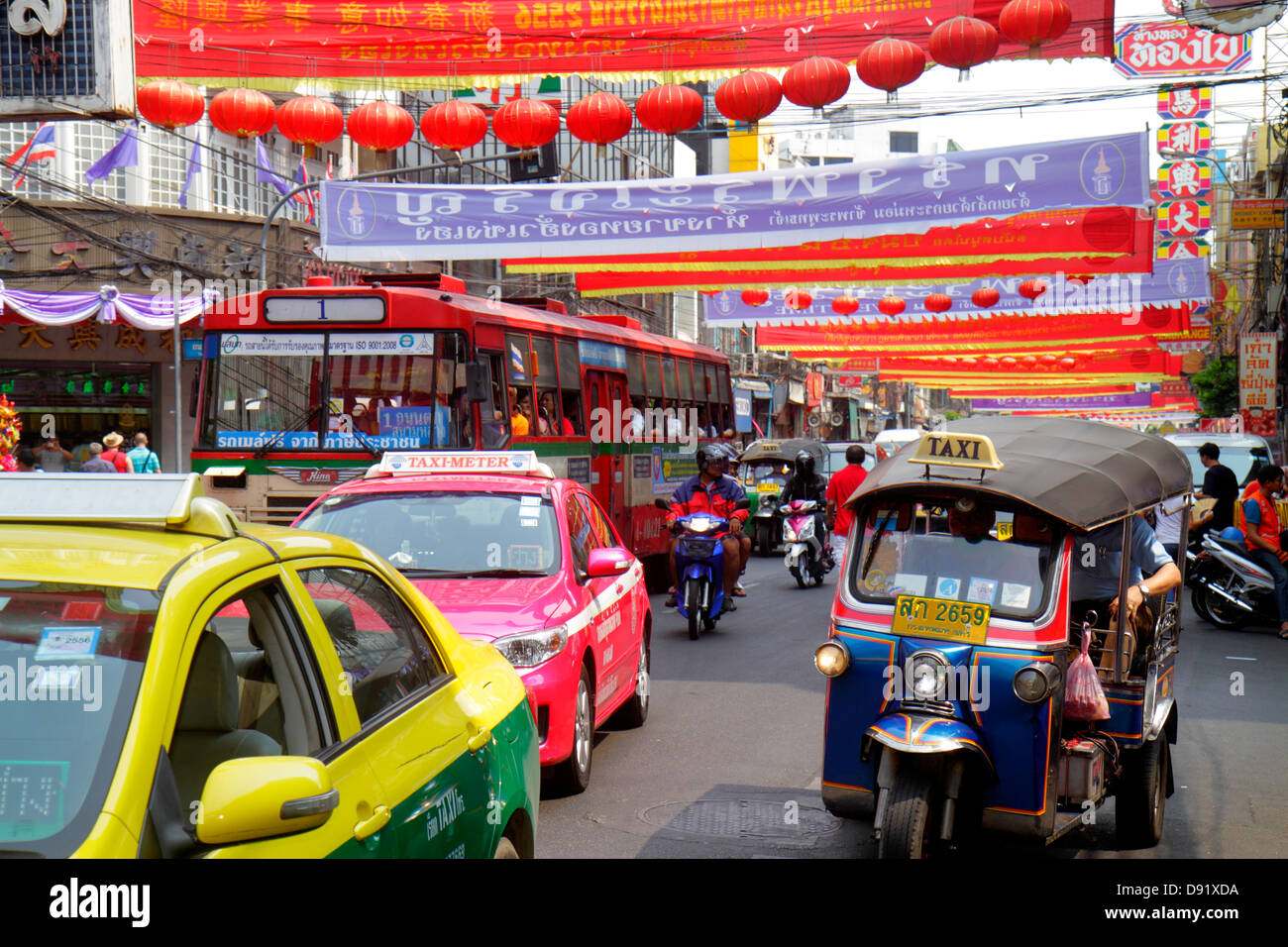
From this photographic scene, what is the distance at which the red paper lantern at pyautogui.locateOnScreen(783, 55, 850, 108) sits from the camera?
466 inches

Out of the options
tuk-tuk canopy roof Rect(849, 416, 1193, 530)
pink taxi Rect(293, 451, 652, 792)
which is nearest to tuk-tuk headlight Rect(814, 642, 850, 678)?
tuk-tuk canopy roof Rect(849, 416, 1193, 530)

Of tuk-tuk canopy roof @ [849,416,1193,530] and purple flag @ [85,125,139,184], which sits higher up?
purple flag @ [85,125,139,184]

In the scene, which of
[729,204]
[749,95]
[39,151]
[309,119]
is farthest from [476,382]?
[39,151]

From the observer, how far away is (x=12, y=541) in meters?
2.81

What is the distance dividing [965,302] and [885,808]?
83.4 ft

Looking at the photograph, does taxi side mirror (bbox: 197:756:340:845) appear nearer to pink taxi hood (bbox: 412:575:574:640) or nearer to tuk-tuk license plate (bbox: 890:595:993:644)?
tuk-tuk license plate (bbox: 890:595:993:644)

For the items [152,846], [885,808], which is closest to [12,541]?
[152,846]

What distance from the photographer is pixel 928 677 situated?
517 centimetres

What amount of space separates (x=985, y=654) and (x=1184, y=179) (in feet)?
92.7

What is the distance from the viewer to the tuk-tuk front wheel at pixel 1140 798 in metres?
5.86

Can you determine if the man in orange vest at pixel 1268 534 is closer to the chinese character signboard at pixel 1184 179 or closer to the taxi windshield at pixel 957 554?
the taxi windshield at pixel 957 554

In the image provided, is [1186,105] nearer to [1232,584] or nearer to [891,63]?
[1232,584]

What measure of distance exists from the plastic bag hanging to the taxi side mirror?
12.0 feet
